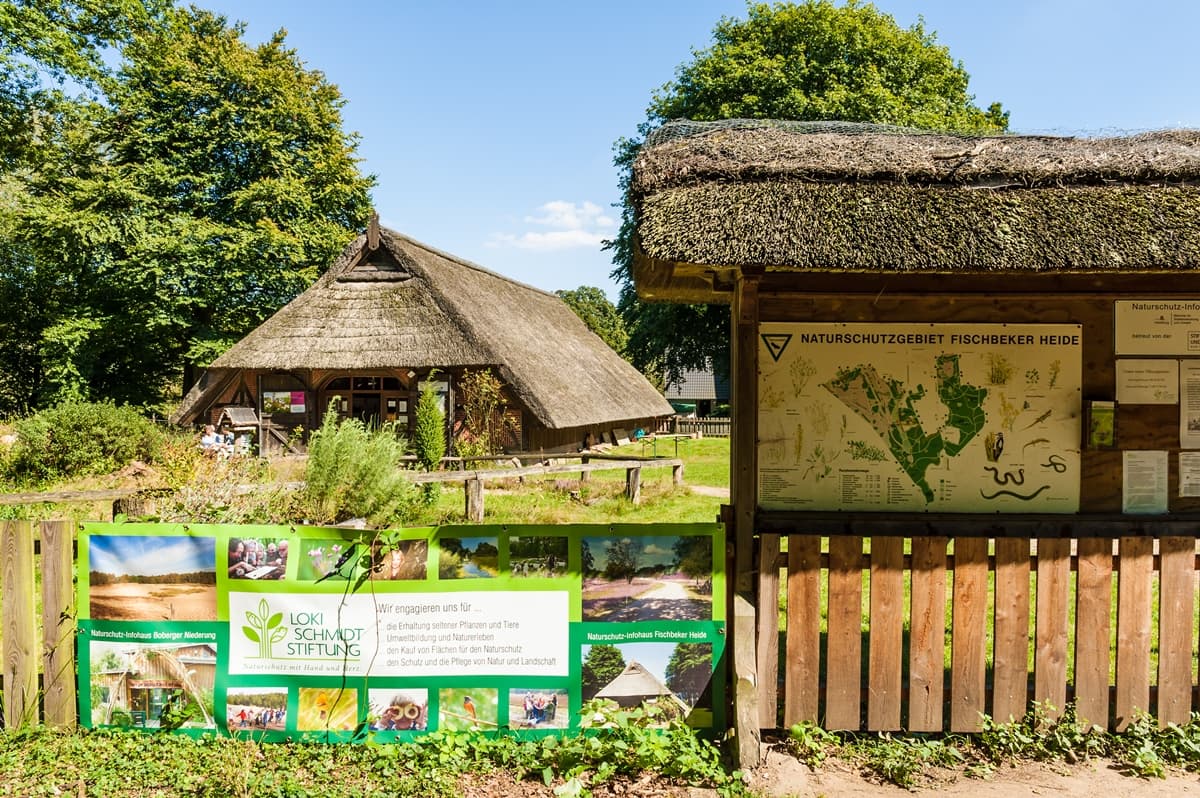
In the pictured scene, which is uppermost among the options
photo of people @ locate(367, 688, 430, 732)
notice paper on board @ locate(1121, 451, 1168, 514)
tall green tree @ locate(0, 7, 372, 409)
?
tall green tree @ locate(0, 7, 372, 409)

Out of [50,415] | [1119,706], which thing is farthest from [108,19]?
[1119,706]

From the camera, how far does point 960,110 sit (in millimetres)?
25625

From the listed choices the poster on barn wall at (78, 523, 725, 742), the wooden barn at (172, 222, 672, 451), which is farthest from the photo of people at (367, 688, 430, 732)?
the wooden barn at (172, 222, 672, 451)

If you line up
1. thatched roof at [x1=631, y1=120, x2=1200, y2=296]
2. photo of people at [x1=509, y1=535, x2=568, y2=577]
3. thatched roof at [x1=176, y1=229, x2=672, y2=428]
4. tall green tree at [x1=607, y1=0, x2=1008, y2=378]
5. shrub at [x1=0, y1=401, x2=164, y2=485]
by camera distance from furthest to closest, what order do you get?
1. tall green tree at [x1=607, y1=0, x2=1008, y2=378]
2. thatched roof at [x1=176, y1=229, x2=672, y2=428]
3. shrub at [x1=0, y1=401, x2=164, y2=485]
4. photo of people at [x1=509, y1=535, x2=568, y2=577]
5. thatched roof at [x1=631, y1=120, x2=1200, y2=296]

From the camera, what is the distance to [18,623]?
3697 mm

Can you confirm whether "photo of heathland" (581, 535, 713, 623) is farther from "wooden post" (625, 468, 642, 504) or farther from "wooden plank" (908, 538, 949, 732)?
"wooden post" (625, 468, 642, 504)

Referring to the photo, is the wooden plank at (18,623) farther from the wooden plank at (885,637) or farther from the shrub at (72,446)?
the shrub at (72,446)

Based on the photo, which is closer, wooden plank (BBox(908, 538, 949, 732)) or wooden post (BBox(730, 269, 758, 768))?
wooden post (BBox(730, 269, 758, 768))

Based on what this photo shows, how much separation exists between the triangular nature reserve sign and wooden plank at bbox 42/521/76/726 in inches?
149

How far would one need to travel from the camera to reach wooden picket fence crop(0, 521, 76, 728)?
145 inches

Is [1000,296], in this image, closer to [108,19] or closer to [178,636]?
[178,636]

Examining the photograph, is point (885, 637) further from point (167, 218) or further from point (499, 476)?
point (167, 218)

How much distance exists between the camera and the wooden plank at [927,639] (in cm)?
377

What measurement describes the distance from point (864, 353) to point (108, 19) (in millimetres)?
23135
